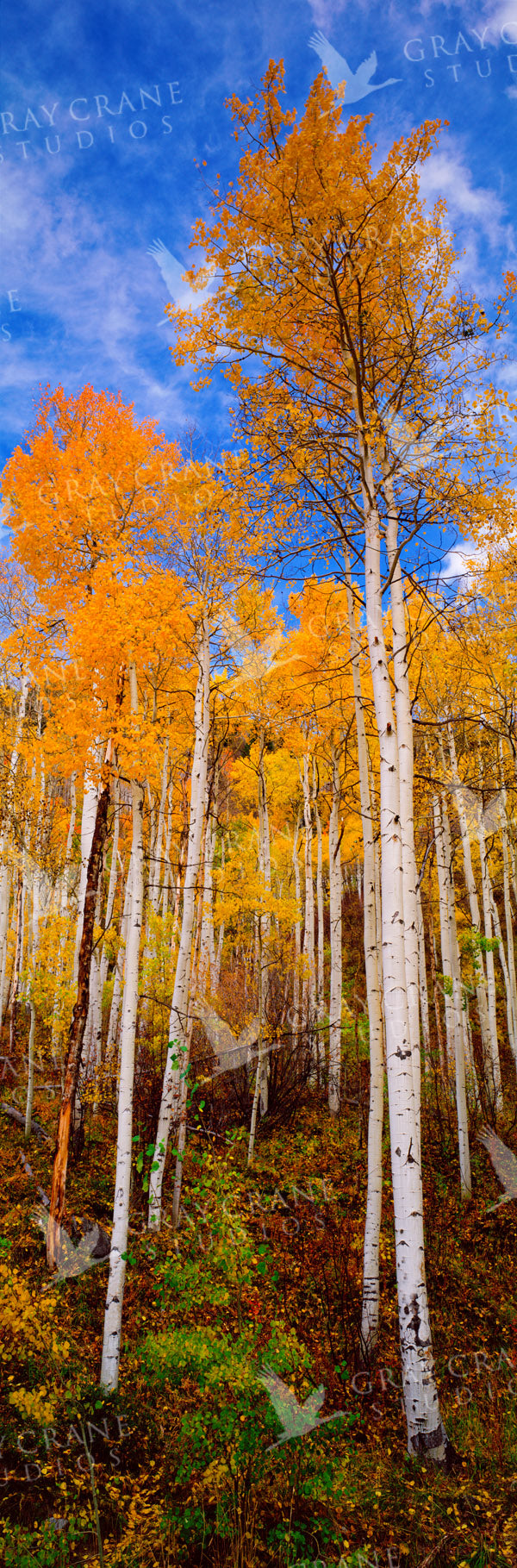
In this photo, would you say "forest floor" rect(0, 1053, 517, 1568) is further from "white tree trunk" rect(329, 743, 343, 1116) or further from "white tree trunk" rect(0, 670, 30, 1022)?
"white tree trunk" rect(0, 670, 30, 1022)

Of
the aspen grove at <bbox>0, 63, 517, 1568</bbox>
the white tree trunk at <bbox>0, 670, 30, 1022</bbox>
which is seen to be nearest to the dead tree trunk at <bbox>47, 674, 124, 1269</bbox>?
the aspen grove at <bbox>0, 63, 517, 1568</bbox>

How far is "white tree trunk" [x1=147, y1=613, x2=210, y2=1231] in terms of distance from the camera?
6.65 metres

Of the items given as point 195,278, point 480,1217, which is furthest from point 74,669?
point 480,1217

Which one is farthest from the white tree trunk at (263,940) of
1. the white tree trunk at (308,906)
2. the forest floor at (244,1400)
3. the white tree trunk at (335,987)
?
the forest floor at (244,1400)

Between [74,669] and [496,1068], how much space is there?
11128mm

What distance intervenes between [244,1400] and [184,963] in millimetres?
3707

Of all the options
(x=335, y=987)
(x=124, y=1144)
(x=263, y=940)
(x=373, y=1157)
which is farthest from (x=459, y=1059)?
(x=124, y=1144)

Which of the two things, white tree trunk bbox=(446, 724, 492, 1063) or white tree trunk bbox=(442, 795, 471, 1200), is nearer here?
white tree trunk bbox=(442, 795, 471, 1200)

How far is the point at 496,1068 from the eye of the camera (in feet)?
41.0

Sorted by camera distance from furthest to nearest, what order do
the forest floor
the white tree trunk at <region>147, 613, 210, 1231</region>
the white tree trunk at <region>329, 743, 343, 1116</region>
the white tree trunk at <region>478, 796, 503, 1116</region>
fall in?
1. the white tree trunk at <region>478, 796, 503, 1116</region>
2. the white tree trunk at <region>329, 743, 343, 1116</region>
3. the white tree trunk at <region>147, 613, 210, 1231</region>
4. the forest floor

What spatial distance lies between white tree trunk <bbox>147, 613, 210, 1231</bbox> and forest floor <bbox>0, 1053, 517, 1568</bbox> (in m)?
0.66

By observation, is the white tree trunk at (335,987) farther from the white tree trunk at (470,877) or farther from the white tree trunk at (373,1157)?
the white tree trunk at (373,1157)

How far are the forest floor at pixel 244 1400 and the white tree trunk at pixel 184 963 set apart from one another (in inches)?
26.1

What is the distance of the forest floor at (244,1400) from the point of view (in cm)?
335
